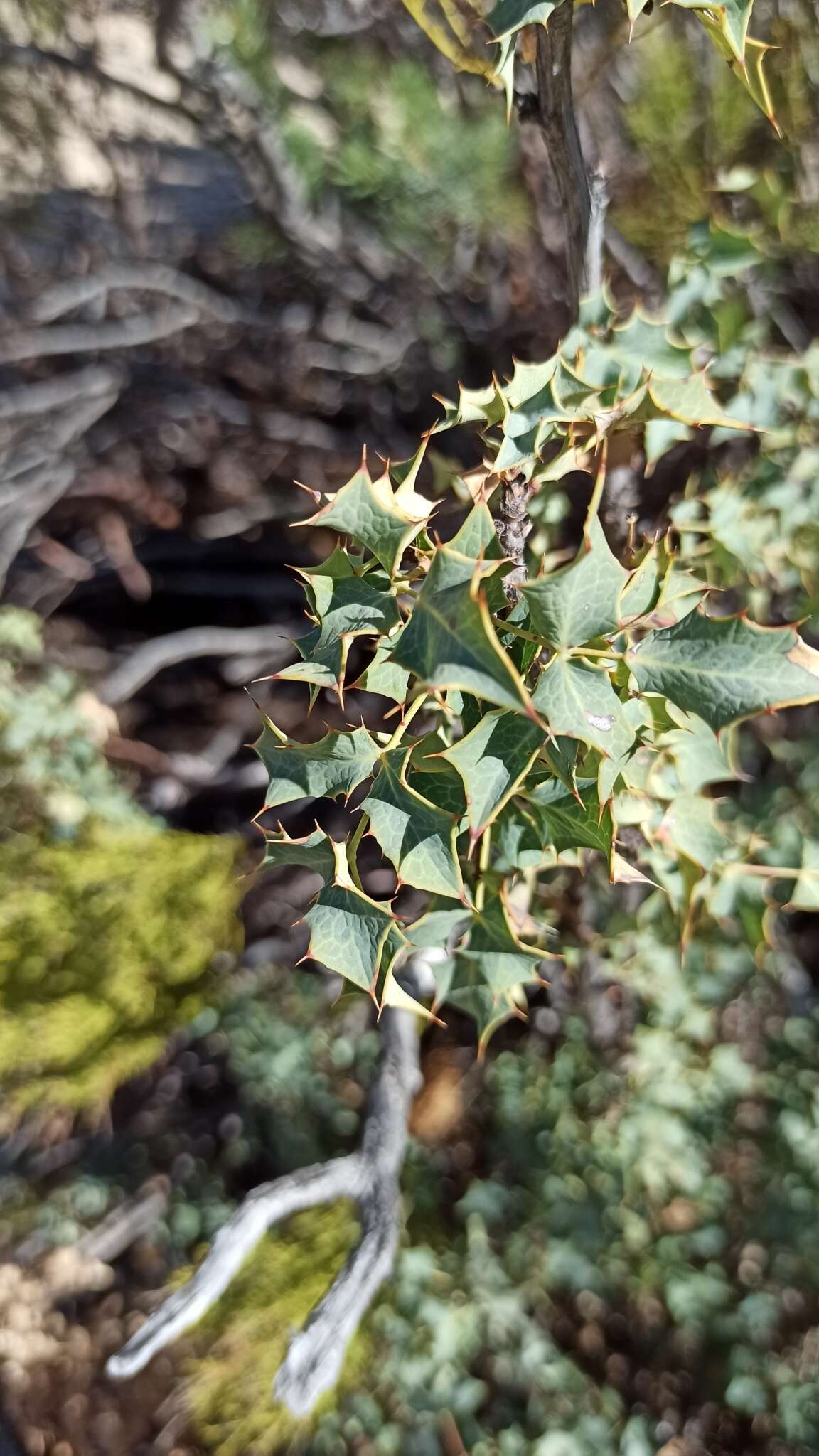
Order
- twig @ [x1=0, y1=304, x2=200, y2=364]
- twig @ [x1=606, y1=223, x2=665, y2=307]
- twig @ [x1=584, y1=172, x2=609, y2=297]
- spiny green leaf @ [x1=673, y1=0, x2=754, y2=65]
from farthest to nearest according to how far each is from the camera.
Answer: twig @ [x1=0, y1=304, x2=200, y2=364]
twig @ [x1=606, y1=223, x2=665, y2=307]
twig @ [x1=584, y1=172, x2=609, y2=297]
spiny green leaf @ [x1=673, y1=0, x2=754, y2=65]

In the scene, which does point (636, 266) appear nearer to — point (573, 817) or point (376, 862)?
point (376, 862)

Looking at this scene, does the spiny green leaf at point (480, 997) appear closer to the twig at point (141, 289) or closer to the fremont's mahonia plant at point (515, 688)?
the fremont's mahonia plant at point (515, 688)

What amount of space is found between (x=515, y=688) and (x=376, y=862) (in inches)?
56.5

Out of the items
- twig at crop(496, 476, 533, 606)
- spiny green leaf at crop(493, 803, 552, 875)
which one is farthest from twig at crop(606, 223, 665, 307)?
spiny green leaf at crop(493, 803, 552, 875)

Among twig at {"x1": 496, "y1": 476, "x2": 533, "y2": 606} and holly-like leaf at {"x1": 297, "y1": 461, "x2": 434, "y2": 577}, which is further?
twig at {"x1": 496, "y1": 476, "x2": 533, "y2": 606}

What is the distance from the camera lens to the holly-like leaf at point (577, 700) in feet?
1.82

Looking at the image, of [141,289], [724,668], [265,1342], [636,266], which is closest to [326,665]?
[724,668]

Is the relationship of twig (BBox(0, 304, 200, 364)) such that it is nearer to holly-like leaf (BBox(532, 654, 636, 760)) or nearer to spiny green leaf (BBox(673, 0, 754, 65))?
spiny green leaf (BBox(673, 0, 754, 65))

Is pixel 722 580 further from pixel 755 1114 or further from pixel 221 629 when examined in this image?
pixel 221 629

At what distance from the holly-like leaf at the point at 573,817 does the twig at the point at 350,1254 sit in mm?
827

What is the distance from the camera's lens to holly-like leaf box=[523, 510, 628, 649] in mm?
A: 547

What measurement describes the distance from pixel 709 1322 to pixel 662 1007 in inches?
18.0

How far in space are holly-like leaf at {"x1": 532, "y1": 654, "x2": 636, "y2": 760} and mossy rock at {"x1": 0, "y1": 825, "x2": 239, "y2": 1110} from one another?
3.74 feet

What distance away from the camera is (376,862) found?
186 cm
